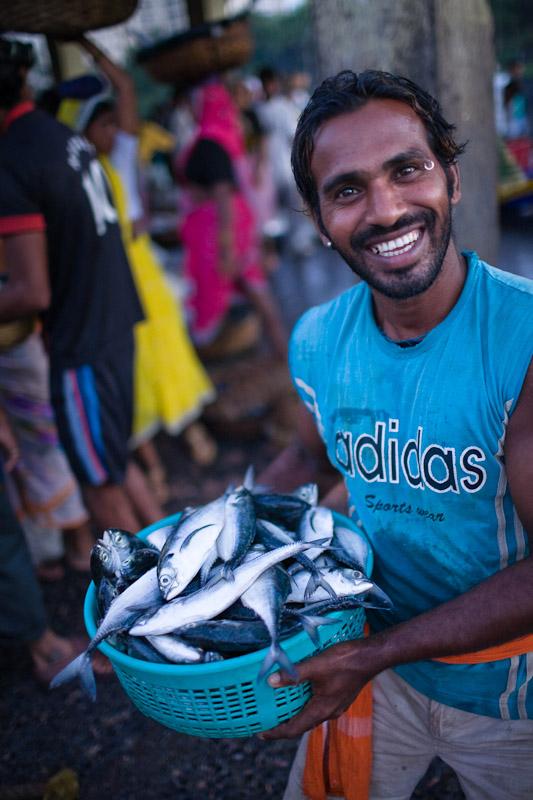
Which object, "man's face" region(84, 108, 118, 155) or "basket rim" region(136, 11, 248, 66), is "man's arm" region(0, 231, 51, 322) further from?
"basket rim" region(136, 11, 248, 66)

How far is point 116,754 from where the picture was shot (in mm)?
2473

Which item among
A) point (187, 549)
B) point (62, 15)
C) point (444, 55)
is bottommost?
point (187, 549)

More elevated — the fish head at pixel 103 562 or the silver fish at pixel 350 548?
the fish head at pixel 103 562

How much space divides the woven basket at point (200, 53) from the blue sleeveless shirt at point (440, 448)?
442 cm

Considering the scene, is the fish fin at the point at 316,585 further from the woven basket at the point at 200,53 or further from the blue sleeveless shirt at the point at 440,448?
the woven basket at the point at 200,53

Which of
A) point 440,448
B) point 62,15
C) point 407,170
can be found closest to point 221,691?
point 440,448

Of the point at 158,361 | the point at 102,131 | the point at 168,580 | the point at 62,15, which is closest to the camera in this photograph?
the point at 168,580

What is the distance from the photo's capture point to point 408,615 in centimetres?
167

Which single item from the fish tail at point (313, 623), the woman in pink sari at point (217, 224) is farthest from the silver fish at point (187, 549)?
the woman in pink sari at point (217, 224)

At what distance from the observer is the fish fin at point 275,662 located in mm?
1150

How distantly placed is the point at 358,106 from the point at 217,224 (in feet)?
13.8

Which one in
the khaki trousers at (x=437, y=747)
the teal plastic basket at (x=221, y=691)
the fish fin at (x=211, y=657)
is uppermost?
the fish fin at (x=211, y=657)

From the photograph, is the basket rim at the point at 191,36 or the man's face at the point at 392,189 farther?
the basket rim at the point at 191,36

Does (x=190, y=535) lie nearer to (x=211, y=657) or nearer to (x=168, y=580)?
(x=168, y=580)
